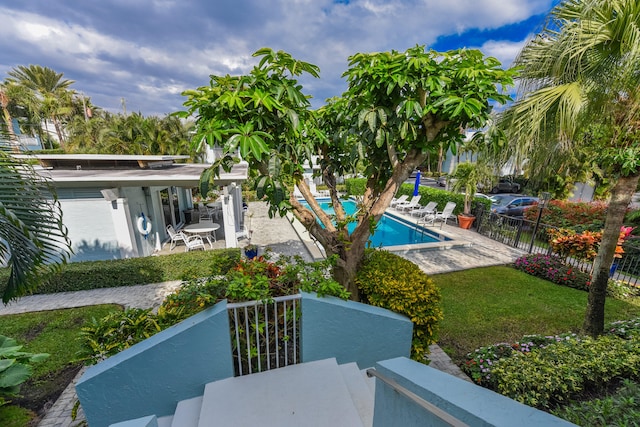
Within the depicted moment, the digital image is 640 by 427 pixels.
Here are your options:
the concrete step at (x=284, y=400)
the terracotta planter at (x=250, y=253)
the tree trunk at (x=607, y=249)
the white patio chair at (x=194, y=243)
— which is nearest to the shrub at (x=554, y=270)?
the tree trunk at (x=607, y=249)

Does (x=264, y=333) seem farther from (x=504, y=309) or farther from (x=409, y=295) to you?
(x=504, y=309)

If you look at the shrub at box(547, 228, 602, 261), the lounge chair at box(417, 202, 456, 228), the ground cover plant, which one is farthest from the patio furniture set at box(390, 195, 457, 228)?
the shrub at box(547, 228, 602, 261)

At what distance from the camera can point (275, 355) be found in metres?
3.62

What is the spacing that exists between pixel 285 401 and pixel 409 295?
217 cm

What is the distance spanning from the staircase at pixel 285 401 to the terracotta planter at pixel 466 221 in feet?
40.6

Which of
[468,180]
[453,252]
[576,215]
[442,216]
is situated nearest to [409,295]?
[453,252]

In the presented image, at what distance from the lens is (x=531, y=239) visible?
1058cm

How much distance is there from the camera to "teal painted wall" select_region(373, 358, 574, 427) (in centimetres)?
143

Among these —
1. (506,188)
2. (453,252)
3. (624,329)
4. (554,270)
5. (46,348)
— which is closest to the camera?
(624,329)

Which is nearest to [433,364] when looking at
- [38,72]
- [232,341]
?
[232,341]

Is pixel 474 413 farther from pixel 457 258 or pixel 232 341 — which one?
pixel 457 258

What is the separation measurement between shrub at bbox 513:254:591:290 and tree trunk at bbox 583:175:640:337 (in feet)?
11.8

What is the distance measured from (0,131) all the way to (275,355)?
163 inches

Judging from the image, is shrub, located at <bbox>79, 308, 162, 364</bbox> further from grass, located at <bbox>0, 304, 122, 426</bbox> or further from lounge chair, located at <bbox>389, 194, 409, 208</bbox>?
lounge chair, located at <bbox>389, 194, 409, 208</bbox>
